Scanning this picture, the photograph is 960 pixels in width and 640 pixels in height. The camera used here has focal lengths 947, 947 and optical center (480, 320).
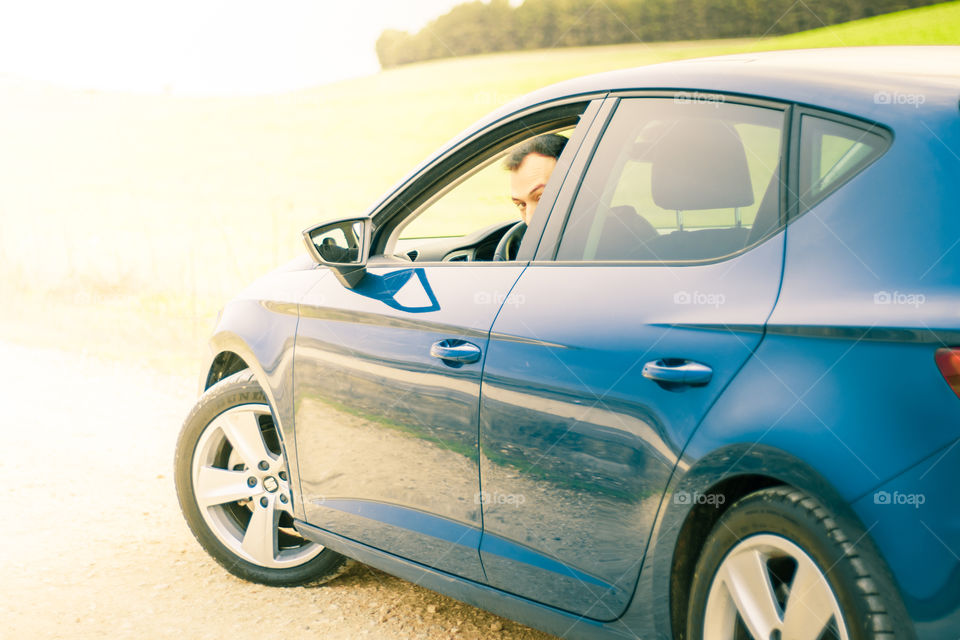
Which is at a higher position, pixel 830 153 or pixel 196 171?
pixel 830 153

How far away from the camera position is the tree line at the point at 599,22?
181 feet

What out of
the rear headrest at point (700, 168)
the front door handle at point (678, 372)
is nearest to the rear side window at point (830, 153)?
the rear headrest at point (700, 168)

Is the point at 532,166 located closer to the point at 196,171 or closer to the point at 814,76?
the point at 814,76

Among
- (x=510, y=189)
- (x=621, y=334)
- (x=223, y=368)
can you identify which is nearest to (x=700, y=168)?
(x=621, y=334)

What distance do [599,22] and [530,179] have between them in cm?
6977

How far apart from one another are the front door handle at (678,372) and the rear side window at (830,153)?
0.43 metres

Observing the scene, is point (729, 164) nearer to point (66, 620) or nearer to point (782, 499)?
point (782, 499)

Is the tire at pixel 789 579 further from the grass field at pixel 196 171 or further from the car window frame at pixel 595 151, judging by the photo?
the grass field at pixel 196 171

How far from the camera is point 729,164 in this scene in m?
2.44

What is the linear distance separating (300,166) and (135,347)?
113 feet

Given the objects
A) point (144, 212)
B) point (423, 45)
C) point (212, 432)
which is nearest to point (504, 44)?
point (423, 45)

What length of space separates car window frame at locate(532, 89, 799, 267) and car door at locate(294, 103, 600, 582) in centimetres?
7

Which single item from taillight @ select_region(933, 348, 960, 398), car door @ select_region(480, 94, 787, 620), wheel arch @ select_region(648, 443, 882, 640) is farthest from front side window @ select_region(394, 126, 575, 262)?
taillight @ select_region(933, 348, 960, 398)

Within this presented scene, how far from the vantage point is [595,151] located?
2744 millimetres
